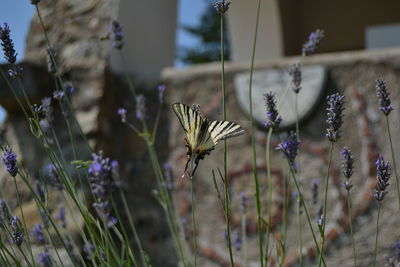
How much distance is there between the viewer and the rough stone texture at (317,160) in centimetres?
247

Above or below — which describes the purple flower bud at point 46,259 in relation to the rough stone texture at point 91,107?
below

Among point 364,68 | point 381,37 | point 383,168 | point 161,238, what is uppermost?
point 381,37

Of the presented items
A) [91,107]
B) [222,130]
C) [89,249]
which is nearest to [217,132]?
[222,130]

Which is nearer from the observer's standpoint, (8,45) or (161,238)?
(8,45)

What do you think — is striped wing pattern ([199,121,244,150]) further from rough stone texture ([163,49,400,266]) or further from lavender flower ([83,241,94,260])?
rough stone texture ([163,49,400,266])

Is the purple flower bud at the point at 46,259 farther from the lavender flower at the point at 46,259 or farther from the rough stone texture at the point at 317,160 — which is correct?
the rough stone texture at the point at 317,160

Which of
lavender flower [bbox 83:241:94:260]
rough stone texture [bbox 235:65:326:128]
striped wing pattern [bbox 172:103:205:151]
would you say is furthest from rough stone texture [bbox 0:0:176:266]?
striped wing pattern [bbox 172:103:205:151]

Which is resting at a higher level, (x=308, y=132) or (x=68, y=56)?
(x=68, y=56)

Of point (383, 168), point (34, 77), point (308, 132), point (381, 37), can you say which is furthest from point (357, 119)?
point (381, 37)

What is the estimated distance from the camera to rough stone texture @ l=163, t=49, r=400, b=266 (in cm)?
247

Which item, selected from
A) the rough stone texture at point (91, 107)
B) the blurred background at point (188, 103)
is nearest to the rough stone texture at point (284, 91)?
the blurred background at point (188, 103)

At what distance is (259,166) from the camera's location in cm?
271

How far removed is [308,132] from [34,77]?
4.75 feet

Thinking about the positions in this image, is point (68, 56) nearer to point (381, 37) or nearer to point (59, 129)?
point (59, 129)
